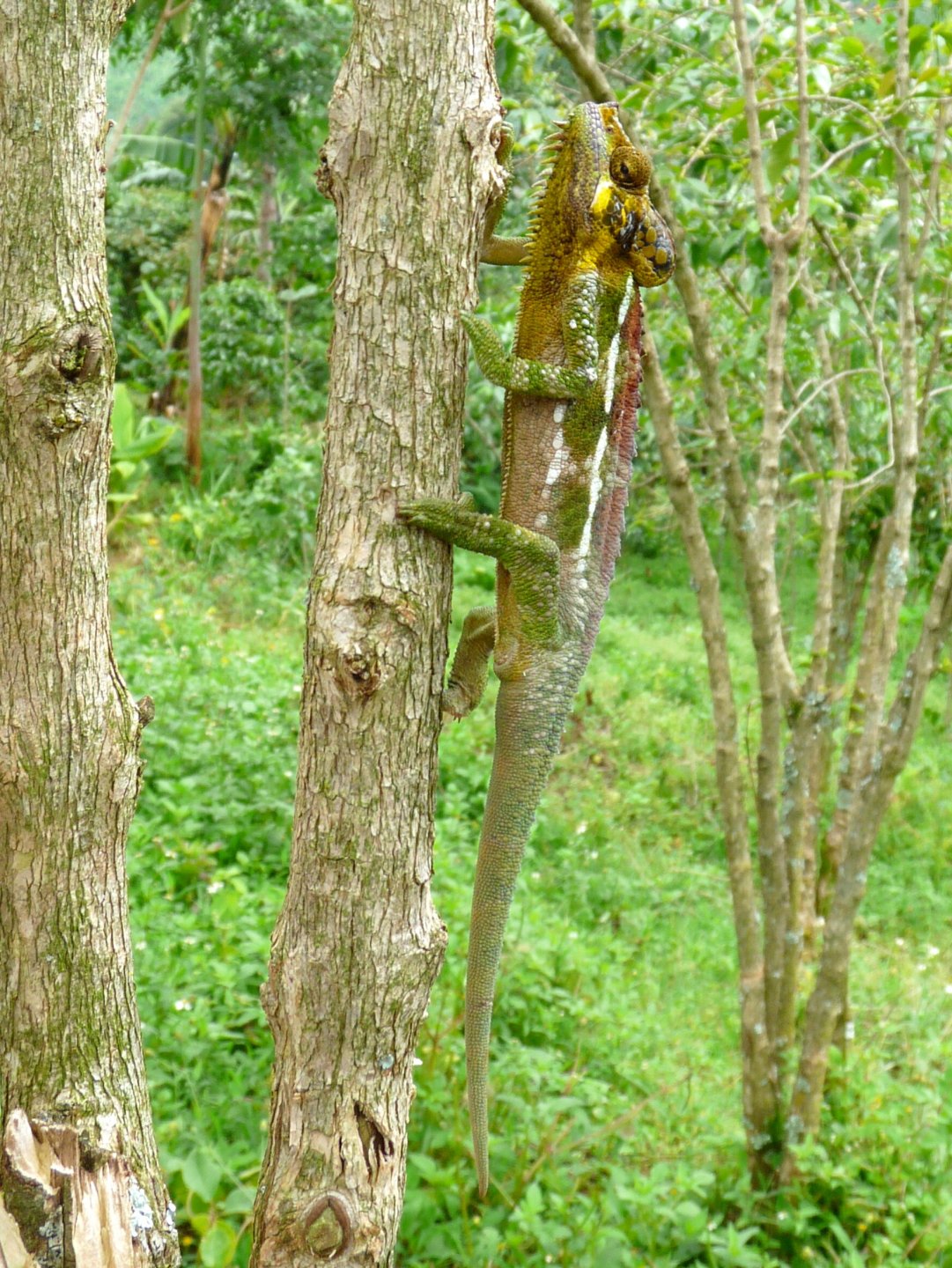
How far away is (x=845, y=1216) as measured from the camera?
3.39m

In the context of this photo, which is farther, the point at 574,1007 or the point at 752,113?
the point at 574,1007

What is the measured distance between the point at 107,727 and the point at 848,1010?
2928mm

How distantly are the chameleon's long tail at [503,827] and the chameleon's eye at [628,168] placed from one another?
904 mm

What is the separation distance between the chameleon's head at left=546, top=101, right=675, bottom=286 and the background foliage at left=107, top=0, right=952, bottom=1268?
101 centimetres

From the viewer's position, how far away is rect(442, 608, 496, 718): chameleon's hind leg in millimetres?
2264

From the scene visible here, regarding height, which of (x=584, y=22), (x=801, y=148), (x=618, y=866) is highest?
(x=584, y=22)

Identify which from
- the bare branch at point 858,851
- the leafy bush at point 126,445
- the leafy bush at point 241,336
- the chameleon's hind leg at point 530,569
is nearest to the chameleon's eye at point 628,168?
the chameleon's hind leg at point 530,569

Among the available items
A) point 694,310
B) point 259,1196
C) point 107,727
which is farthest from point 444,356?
point 694,310

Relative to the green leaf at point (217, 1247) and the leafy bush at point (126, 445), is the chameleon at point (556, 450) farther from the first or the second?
the leafy bush at point (126, 445)

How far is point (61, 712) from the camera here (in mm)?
1970

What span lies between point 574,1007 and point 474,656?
81.3 inches

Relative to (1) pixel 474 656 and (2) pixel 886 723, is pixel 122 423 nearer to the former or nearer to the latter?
(2) pixel 886 723

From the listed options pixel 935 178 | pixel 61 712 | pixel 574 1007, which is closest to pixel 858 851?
pixel 574 1007

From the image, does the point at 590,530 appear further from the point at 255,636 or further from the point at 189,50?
the point at 189,50
